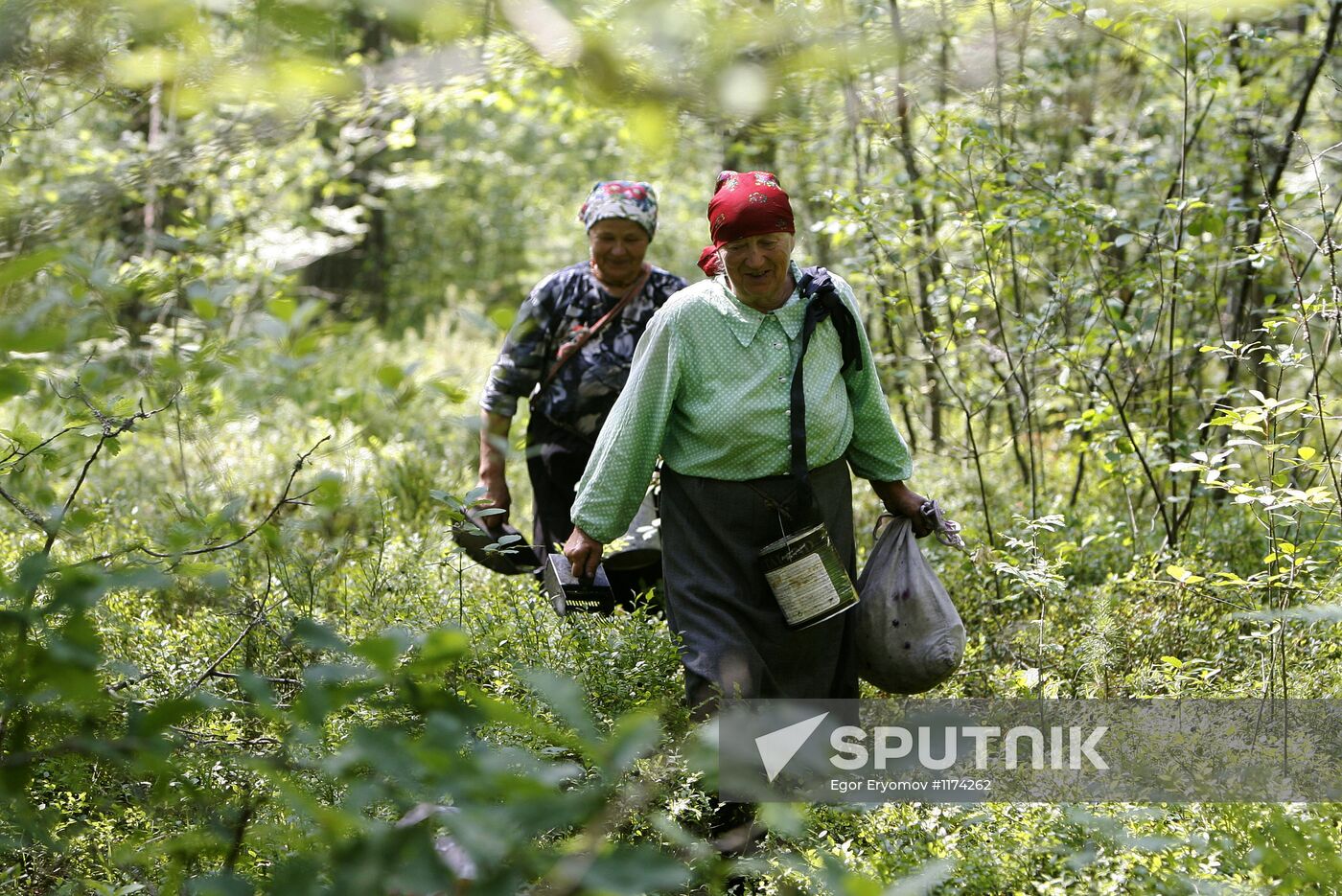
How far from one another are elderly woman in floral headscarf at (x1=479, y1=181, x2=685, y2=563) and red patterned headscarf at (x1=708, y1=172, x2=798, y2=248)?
1188 millimetres

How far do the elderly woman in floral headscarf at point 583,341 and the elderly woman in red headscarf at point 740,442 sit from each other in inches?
38.0

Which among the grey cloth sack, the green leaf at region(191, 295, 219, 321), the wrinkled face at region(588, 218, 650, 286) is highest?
the green leaf at region(191, 295, 219, 321)

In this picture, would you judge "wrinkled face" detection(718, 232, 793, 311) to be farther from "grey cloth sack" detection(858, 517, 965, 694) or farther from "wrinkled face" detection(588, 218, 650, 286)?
"wrinkled face" detection(588, 218, 650, 286)

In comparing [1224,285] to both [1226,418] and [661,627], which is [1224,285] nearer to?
[1226,418]

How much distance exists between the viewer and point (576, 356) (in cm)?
514

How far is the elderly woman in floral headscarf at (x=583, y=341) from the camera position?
16.7 feet

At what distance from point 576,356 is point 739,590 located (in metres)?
1.45

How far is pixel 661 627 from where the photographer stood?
13.8 feet

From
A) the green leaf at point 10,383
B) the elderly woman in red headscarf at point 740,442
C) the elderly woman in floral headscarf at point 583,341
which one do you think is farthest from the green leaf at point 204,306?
the elderly woman in floral headscarf at point 583,341

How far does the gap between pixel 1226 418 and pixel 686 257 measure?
1147 centimetres

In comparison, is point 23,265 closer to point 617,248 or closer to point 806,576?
point 806,576

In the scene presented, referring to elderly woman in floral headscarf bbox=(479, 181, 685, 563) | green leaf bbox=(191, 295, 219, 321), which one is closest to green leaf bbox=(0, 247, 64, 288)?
green leaf bbox=(191, 295, 219, 321)

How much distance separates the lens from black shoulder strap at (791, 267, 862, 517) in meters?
3.92

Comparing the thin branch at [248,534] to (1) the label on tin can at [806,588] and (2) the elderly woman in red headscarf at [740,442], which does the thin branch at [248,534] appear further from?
(1) the label on tin can at [806,588]
